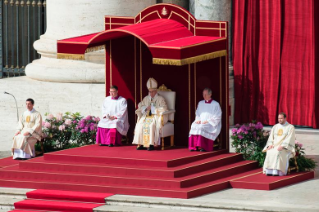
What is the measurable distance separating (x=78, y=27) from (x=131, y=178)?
6421 mm

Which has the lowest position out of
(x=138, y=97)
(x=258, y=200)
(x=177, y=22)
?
(x=258, y=200)

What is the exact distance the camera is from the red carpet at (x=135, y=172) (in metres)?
16.0

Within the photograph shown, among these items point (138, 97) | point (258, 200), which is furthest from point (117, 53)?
point (258, 200)

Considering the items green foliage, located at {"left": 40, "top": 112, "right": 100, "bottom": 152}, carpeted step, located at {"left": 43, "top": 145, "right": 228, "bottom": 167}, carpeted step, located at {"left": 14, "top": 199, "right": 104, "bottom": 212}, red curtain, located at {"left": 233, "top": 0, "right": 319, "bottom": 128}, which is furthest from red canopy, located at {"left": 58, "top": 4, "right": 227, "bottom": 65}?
red curtain, located at {"left": 233, "top": 0, "right": 319, "bottom": 128}

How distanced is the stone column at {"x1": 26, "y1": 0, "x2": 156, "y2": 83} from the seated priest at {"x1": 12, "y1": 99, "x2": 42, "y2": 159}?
11.5ft

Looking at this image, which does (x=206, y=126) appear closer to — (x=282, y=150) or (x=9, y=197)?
(x=282, y=150)

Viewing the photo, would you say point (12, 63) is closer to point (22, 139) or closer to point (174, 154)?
point (22, 139)

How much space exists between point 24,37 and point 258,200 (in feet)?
36.3

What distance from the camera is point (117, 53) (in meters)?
18.6

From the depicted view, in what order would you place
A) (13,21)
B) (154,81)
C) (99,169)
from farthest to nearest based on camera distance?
(13,21)
(154,81)
(99,169)

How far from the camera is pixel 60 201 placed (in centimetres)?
1592

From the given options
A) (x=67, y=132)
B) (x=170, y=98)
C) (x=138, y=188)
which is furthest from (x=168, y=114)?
(x=138, y=188)

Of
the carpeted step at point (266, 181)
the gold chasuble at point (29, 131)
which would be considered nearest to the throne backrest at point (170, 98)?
the carpeted step at point (266, 181)

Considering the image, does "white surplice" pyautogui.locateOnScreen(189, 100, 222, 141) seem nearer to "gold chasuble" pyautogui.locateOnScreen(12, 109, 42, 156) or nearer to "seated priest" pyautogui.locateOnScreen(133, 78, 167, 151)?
"seated priest" pyautogui.locateOnScreen(133, 78, 167, 151)
